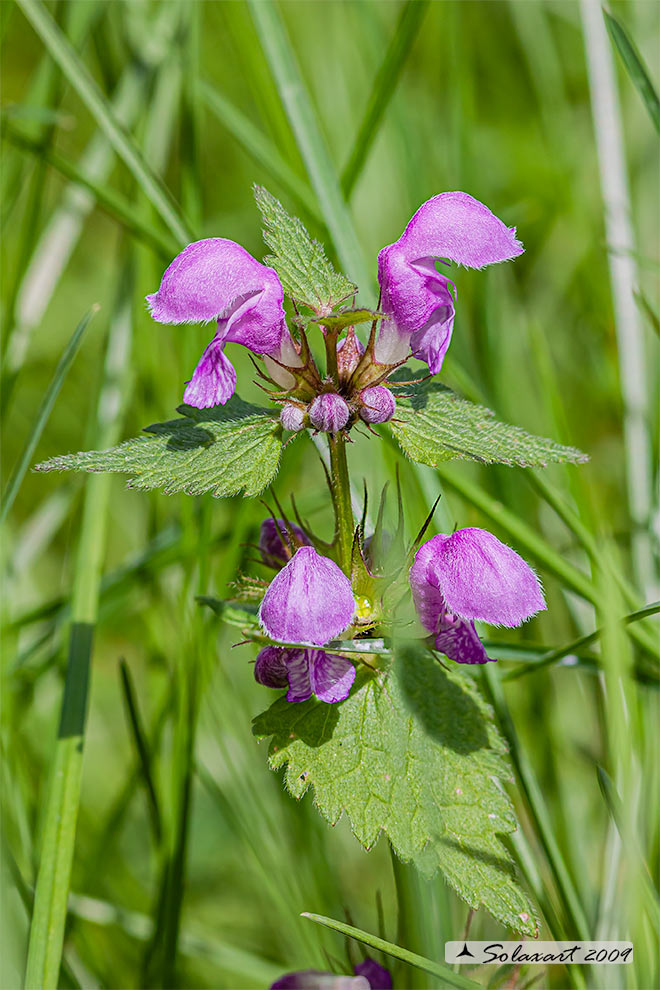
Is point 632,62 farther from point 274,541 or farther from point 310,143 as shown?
point 274,541

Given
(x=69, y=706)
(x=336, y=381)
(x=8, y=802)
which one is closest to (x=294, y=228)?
(x=336, y=381)

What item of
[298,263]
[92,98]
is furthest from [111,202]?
[298,263]

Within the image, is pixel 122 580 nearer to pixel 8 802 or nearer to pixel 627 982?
pixel 8 802

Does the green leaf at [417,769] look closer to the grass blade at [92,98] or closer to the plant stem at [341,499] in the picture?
the plant stem at [341,499]

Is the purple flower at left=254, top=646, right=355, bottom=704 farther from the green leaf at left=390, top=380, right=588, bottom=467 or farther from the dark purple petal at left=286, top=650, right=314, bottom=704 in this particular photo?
the green leaf at left=390, top=380, right=588, bottom=467

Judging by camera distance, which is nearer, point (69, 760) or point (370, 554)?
point (370, 554)

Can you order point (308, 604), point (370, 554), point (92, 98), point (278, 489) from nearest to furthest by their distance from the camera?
point (308, 604), point (370, 554), point (92, 98), point (278, 489)

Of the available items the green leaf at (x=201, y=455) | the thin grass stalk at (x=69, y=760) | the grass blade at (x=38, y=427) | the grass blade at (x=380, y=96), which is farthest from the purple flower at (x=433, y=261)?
the grass blade at (x=380, y=96)
